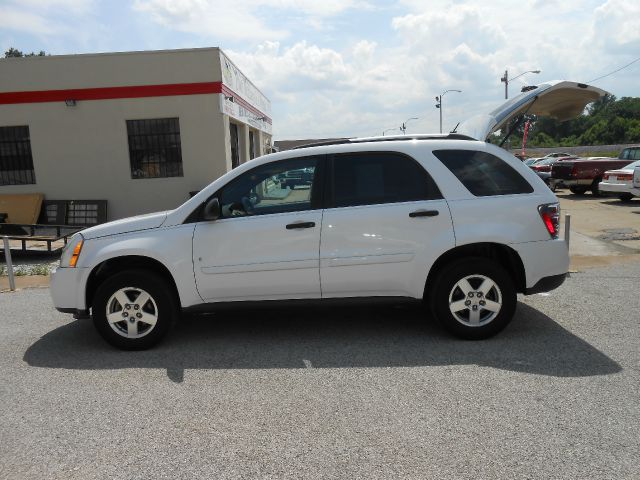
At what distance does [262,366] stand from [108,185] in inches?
453

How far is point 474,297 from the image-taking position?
485 centimetres

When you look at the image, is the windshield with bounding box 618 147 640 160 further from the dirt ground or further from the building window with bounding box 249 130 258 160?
the building window with bounding box 249 130 258 160


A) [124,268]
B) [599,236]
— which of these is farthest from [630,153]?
[124,268]

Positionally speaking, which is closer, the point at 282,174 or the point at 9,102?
the point at 282,174

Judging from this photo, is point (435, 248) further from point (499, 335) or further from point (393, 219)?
point (499, 335)

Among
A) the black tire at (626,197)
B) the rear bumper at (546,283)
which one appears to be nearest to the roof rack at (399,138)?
the rear bumper at (546,283)

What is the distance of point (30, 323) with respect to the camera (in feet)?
20.0

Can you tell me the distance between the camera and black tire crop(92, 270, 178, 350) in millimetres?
4828

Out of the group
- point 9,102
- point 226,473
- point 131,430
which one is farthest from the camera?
point 9,102

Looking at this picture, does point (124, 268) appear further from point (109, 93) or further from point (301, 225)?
point (109, 93)

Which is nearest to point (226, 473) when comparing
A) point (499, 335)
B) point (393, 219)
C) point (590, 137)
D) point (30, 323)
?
point (393, 219)

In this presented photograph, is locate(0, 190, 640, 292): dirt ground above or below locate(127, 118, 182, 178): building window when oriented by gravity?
below

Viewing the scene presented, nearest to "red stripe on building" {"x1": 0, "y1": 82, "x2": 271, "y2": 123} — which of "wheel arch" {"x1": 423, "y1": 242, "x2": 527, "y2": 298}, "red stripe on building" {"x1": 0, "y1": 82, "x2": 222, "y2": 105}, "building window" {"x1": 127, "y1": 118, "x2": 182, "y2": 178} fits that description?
"red stripe on building" {"x1": 0, "y1": 82, "x2": 222, "y2": 105}

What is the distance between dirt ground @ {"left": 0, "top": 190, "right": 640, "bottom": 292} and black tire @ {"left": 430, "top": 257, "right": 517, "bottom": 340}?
3.75 meters
